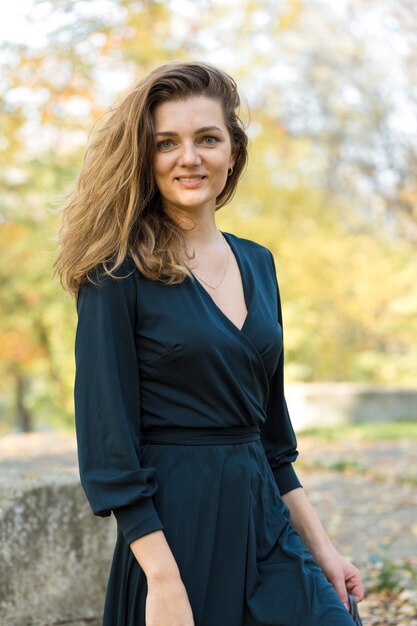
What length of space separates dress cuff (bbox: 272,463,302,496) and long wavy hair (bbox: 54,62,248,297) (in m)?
0.65

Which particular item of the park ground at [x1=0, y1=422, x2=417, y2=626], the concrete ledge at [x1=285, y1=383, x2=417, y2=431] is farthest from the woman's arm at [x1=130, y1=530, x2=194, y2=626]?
the concrete ledge at [x1=285, y1=383, x2=417, y2=431]

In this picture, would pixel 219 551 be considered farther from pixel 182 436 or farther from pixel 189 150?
pixel 189 150

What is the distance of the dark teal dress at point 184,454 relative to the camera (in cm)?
205

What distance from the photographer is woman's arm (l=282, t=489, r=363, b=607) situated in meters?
2.42

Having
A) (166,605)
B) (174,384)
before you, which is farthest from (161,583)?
(174,384)

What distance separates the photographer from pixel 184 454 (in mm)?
2145

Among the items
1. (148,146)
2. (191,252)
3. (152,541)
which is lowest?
(152,541)

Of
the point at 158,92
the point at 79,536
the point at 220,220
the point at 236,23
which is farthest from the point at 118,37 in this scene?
the point at 158,92

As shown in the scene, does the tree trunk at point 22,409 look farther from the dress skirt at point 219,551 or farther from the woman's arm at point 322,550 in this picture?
the dress skirt at point 219,551

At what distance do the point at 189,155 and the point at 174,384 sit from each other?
58 centimetres

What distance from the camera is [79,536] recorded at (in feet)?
12.6

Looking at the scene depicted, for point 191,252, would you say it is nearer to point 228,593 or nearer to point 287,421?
point 287,421

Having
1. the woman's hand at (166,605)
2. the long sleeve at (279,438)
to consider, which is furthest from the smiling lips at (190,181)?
the woman's hand at (166,605)

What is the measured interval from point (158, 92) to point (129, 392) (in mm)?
762
